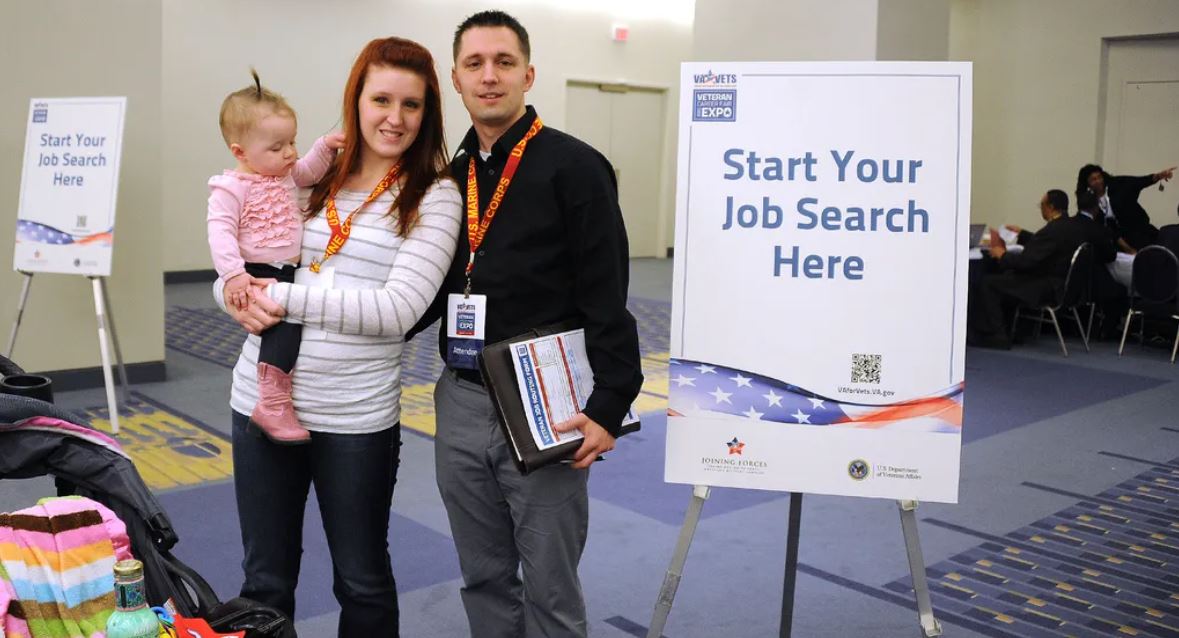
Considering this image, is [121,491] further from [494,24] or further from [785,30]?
[785,30]

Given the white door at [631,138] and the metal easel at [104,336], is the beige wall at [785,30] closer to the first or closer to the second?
the white door at [631,138]

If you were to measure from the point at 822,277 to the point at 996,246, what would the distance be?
725 centimetres

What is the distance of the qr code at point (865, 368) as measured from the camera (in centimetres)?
246

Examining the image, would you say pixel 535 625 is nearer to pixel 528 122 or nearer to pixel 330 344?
pixel 330 344

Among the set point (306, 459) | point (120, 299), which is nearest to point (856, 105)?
point (306, 459)

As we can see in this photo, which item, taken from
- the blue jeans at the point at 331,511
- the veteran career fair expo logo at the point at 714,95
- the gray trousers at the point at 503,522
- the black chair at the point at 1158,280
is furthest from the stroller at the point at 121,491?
the black chair at the point at 1158,280

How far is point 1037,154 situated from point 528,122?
37.7ft

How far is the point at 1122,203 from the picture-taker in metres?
9.51

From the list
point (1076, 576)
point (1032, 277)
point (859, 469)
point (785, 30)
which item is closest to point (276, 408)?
point (859, 469)

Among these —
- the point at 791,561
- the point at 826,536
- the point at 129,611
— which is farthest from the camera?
the point at 826,536

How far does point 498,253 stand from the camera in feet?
6.89

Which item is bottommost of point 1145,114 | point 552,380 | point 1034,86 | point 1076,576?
point 1076,576

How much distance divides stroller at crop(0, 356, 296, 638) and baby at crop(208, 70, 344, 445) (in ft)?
0.84

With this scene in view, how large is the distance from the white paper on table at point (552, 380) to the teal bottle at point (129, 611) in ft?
2.43
